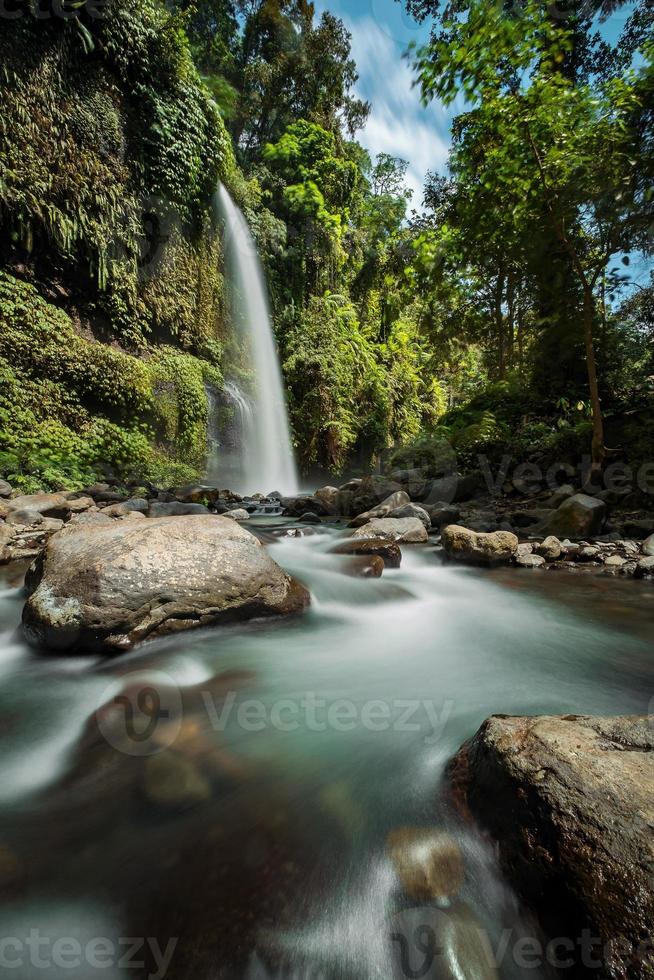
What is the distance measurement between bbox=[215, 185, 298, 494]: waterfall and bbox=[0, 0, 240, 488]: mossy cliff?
4.61 ft

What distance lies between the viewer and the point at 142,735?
1.93 metres

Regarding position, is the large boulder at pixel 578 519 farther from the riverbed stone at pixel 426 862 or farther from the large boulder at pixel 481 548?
Answer: the riverbed stone at pixel 426 862

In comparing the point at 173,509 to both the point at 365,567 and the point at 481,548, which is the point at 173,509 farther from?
the point at 481,548

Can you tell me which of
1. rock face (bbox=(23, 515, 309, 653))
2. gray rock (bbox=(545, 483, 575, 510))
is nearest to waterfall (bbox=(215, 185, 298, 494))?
gray rock (bbox=(545, 483, 575, 510))

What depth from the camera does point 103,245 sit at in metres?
9.62

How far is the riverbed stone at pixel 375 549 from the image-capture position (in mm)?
5152

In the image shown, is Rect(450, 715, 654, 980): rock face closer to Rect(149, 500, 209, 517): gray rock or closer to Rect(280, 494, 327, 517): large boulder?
Rect(149, 500, 209, 517): gray rock

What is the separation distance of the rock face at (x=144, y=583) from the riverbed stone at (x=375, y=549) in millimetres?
1872

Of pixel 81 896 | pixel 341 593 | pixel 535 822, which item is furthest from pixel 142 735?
pixel 341 593

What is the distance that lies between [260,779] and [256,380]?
45.4ft

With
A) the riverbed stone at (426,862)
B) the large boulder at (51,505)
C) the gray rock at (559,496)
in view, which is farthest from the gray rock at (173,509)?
the gray rock at (559,496)

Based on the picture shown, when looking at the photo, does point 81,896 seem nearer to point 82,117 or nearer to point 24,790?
point 24,790

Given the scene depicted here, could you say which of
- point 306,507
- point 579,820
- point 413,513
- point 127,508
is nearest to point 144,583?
point 579,820

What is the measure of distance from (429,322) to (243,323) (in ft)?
20.9
